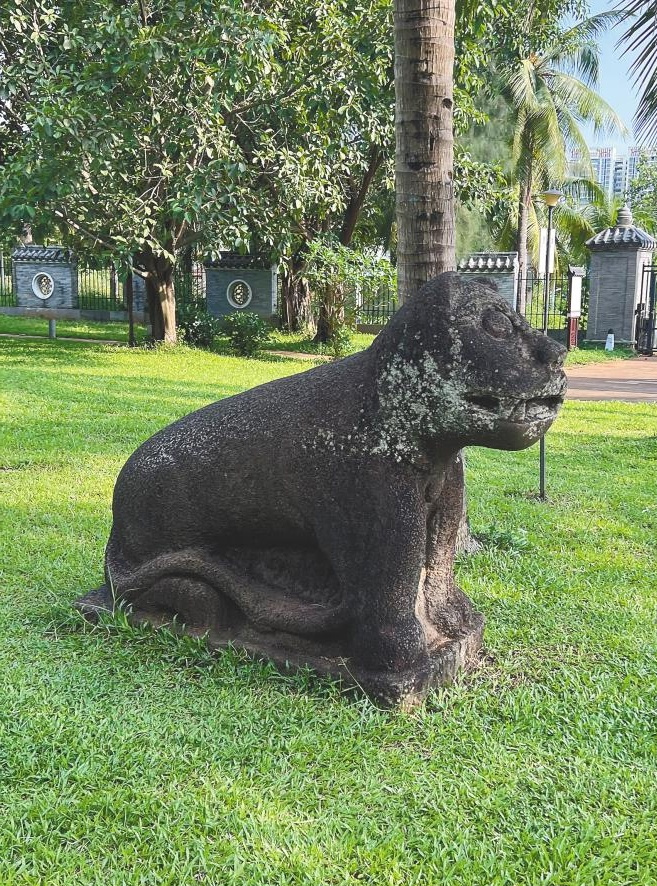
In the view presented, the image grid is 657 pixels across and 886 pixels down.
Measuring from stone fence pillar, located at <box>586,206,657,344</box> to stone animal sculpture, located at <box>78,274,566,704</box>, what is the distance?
16395mm

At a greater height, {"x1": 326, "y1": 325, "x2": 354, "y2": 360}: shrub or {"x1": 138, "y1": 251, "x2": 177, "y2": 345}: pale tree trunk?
{"x1": 138, "y1": 251, "x2": 177, "y2": 345}: pale tree trunk

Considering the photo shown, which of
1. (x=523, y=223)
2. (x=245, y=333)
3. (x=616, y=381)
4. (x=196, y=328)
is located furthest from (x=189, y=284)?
(x=616, y=381)

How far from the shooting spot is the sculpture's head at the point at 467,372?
2.82 m

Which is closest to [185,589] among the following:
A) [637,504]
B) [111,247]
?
[637,504]

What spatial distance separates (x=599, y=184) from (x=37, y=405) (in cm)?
2254

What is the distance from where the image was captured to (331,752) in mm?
2729

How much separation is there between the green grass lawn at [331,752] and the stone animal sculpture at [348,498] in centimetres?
18

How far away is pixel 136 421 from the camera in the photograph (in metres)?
8.34

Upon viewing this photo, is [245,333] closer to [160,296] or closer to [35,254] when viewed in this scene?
[160,296]

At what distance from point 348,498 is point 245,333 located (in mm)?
12423

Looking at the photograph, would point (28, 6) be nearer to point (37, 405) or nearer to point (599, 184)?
point (37, 405)

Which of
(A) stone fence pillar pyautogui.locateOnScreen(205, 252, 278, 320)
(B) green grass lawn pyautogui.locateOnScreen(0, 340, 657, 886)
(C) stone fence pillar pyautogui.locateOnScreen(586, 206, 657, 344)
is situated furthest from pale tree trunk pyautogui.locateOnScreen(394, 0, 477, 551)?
(A) stone fence pillar pyautogui.locateOnScreen(205, 252, 278, 320)

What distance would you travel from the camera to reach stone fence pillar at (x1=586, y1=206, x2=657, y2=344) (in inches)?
711

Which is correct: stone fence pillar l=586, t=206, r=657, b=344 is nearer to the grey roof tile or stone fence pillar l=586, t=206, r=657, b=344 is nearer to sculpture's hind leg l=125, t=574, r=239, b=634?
the grey roof tile
